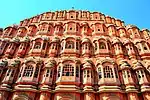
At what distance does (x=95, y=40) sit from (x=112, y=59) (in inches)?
134

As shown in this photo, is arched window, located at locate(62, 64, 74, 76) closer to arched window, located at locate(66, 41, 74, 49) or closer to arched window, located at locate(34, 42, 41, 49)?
arched window, located at locate(66, 41, 74, 49)

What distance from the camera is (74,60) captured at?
55.9 ft

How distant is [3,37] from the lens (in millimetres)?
20828

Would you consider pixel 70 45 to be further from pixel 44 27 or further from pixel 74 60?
pixel 44 27

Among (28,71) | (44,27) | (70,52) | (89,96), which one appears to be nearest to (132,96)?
(89,96)

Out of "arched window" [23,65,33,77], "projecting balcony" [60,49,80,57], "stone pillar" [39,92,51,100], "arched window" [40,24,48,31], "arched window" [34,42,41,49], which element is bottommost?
"stone pillar" [39,92,51,100]

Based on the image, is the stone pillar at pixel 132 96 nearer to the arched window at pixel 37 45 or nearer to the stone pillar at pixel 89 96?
the stone pillar at pixel 89 96

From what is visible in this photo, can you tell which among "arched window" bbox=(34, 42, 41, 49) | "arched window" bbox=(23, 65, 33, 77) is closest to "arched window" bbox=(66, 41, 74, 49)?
"arched window" bbox=(34, 42, 41, 49)

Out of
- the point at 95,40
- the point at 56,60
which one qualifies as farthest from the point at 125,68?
the point at 56,60

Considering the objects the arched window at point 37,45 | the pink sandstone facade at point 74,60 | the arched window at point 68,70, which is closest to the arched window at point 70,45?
the pink sandstone facade at point 74,60

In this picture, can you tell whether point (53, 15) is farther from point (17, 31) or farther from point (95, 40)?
point (95, 40)

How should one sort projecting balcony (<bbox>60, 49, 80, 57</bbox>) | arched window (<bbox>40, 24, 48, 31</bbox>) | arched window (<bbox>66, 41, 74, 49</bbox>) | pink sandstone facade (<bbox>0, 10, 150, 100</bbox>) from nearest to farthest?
pink sandstone facade (<bbox>0, 10, 150, 100</bbox>) → projecting balcony (<bbox>60, 49, 80, 57</bbox>) → arched window (<bbox>66, 41, 74, 49</bbox>) → arched window (<bbox>40, 24, 48, 31</bbox>)

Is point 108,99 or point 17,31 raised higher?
point 17,31

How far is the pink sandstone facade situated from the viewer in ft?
48.0
